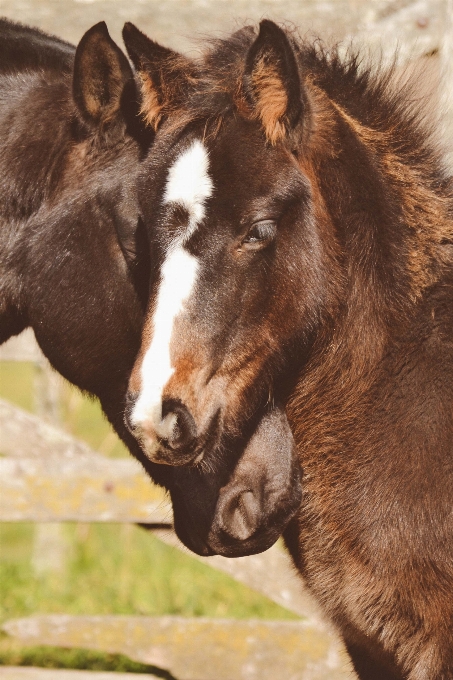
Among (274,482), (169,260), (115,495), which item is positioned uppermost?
(169,260)

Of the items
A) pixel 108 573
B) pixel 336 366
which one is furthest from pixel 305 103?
pixel 108 573

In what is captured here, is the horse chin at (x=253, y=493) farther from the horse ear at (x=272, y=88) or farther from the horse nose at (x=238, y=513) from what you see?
the horse ear at (x=272, y=88)

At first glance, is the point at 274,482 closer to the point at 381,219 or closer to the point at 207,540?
the point at 207,540

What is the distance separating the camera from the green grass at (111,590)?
4.68m

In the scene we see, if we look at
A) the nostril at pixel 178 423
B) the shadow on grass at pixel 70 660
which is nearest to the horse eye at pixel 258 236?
the nostril at pixel 178 423

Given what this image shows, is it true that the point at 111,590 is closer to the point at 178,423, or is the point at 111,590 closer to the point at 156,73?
the point at 178,423

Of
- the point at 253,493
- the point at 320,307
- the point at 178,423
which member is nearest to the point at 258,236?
the point at 320,307

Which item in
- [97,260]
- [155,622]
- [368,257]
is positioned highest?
[368,257]

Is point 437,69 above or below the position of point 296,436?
above

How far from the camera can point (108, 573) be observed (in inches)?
228

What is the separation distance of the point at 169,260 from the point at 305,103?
1.90ft

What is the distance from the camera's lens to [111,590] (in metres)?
5.35

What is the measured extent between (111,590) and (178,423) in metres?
3.20

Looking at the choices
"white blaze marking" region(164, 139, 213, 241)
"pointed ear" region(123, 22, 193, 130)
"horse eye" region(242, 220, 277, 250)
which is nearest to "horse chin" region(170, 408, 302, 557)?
"horse eye" region(242, 220, 277, 250)
